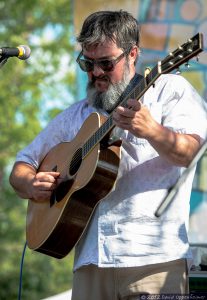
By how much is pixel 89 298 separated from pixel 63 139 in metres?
0.87

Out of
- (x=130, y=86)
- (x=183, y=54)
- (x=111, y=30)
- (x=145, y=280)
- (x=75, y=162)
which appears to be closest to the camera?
(x=183, y=54)

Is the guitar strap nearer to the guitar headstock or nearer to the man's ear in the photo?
the man's ear

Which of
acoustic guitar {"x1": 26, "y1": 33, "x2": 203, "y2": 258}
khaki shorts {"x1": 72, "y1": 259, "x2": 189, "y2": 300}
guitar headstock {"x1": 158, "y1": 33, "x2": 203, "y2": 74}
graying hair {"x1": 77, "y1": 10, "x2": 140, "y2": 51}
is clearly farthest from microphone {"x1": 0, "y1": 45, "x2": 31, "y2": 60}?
khaki shorts {"x1": 72, "y1": 259, "x2": 189, "y2": 300}

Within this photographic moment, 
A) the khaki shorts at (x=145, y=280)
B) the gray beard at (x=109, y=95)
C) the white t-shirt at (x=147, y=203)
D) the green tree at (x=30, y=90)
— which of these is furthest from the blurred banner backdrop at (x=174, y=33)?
the green tree at (x=30, y=90)

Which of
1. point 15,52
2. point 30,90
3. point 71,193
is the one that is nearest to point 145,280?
point 71,193

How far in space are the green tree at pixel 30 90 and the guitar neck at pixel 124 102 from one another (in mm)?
8590

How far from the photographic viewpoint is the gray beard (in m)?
3.21

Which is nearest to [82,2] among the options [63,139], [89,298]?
[63,139]

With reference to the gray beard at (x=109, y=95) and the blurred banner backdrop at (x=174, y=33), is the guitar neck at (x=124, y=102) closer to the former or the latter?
the gray beard at (x=109, y=95)

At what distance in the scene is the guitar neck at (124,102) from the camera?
2.88 meters

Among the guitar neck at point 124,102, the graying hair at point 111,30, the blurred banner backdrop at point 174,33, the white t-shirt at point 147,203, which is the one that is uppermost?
→ the blurred banner backdrop at point 174,33

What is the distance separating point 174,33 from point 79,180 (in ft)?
8.88

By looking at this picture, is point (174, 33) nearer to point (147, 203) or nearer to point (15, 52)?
point (15, 52)

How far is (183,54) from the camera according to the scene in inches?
108
